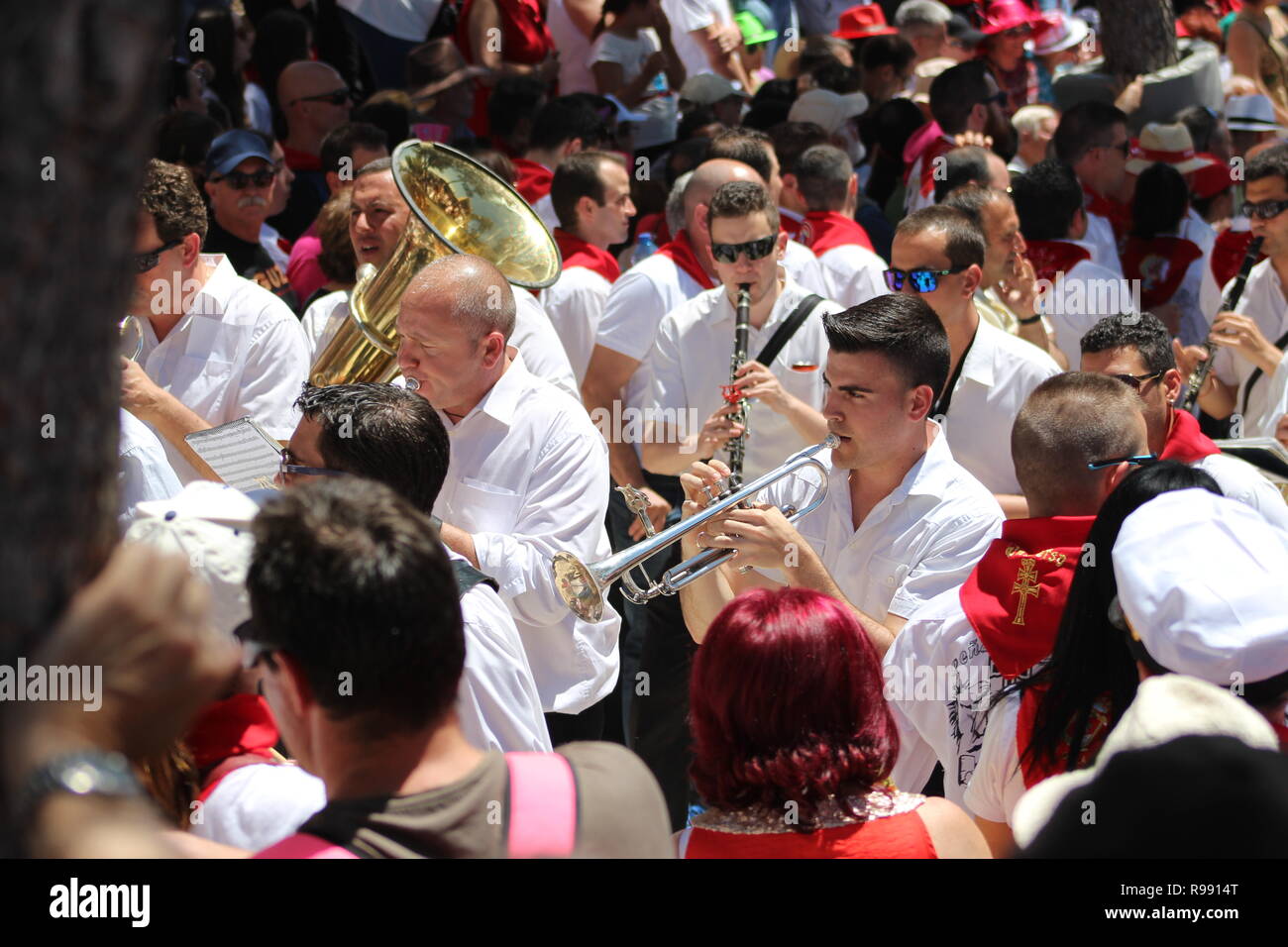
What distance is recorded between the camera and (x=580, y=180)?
7.05m

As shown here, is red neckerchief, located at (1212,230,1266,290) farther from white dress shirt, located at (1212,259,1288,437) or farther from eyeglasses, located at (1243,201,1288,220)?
eyeglasses, located at (1243,201,1288,220)

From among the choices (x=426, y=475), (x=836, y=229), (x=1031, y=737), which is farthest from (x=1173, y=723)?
(x=836, y=229)

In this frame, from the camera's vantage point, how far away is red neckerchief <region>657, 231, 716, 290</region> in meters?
6.64

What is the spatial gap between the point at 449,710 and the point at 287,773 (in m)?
0.52

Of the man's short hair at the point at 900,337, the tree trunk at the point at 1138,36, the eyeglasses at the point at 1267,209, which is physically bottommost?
the man's short hair at the point at 900,337

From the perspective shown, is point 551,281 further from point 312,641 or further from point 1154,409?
point 312,641

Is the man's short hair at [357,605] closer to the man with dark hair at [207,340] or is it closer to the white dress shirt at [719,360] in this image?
the man with dark hair at [207,340]

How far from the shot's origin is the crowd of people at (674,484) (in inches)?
78.6

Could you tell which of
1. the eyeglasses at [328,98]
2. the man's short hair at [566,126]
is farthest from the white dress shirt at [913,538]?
the eyeglasses at [328,98]

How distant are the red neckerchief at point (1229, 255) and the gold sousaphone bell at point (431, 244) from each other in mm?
4153

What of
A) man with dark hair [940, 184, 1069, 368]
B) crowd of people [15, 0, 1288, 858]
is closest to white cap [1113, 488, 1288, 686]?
crowd of people [15, 0, 1288, 858]

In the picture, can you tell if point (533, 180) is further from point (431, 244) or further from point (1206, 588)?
point (1206, 588)

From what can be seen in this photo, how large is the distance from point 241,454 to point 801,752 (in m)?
1.95

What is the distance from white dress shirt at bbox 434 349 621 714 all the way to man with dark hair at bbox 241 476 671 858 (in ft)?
7.45
